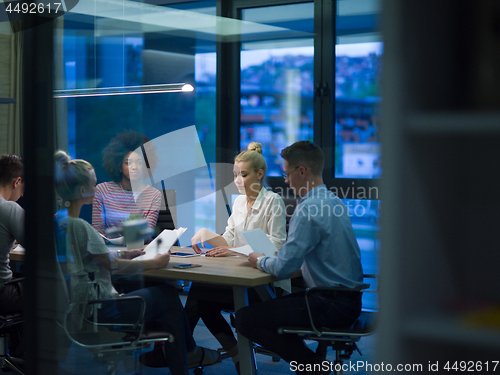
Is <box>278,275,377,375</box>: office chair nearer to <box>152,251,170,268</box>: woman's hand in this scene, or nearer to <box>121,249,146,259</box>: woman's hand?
<box>152,251,170,268</box>: woman's hand

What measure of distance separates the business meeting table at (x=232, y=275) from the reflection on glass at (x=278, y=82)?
7.54ft

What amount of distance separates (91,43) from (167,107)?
3.77 metres

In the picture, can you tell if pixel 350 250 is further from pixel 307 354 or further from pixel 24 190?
pixel 24 190

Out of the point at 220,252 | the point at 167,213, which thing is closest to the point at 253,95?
the point at 167,213

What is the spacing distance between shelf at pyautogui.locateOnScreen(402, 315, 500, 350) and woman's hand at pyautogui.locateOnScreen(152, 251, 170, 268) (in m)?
1.63

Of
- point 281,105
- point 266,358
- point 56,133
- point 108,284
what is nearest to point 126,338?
point 108,284

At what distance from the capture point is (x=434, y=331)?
0.83 metres

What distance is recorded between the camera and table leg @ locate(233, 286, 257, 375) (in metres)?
2.66

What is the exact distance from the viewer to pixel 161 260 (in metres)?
2.45

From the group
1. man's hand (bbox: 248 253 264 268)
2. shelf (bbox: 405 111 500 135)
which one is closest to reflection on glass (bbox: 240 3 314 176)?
man's hand (bbox: 248 253 264 268)

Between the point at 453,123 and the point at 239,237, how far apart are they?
261cm

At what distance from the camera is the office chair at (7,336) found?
2629mm

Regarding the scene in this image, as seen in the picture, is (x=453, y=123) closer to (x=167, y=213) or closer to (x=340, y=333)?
(x=340, y=333)

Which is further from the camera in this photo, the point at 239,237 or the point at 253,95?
the point at 253,95
